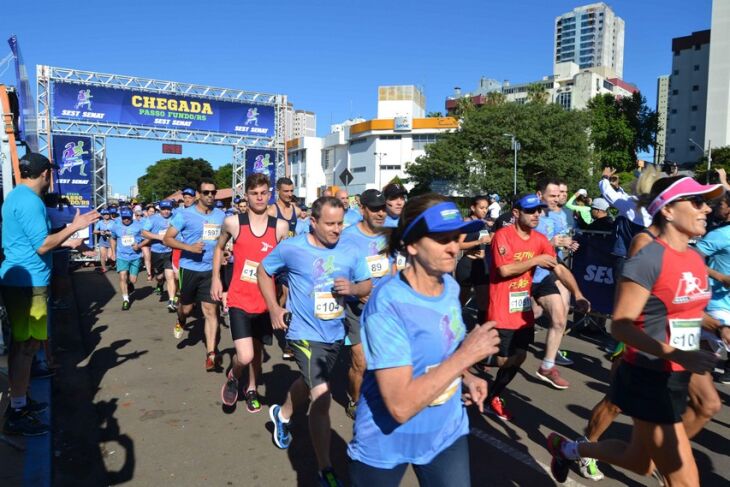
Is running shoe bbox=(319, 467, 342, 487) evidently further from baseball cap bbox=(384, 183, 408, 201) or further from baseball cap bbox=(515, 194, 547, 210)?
baseball cap bbox=(384, 183, 408, 201)

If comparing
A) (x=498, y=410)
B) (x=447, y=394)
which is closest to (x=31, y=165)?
(x=447, y=394)

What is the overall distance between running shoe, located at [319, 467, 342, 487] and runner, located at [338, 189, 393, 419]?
A: 5.38 feet

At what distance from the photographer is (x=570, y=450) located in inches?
137

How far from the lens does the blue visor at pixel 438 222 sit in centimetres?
212

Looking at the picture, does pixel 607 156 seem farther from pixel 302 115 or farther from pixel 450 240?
pixel 302 115

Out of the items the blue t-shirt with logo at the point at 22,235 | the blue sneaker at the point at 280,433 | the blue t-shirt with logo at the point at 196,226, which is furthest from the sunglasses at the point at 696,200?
the blue t-shirt with logo at the point at 196,226

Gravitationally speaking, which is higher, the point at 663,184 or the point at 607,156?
the point at 607,156

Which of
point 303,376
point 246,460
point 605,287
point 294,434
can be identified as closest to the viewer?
point 303,376

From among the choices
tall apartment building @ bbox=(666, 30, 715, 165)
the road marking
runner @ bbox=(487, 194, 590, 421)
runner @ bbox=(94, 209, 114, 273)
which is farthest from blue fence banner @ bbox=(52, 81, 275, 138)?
tall apartment building @ bbox=(666, 30, 715, 165)

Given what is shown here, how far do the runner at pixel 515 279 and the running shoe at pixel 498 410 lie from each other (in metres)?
0.02

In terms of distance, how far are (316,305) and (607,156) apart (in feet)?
213

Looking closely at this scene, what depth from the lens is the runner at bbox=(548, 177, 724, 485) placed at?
8.86ft

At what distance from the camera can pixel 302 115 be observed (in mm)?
158250

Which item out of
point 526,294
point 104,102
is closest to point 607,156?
point 104,102
